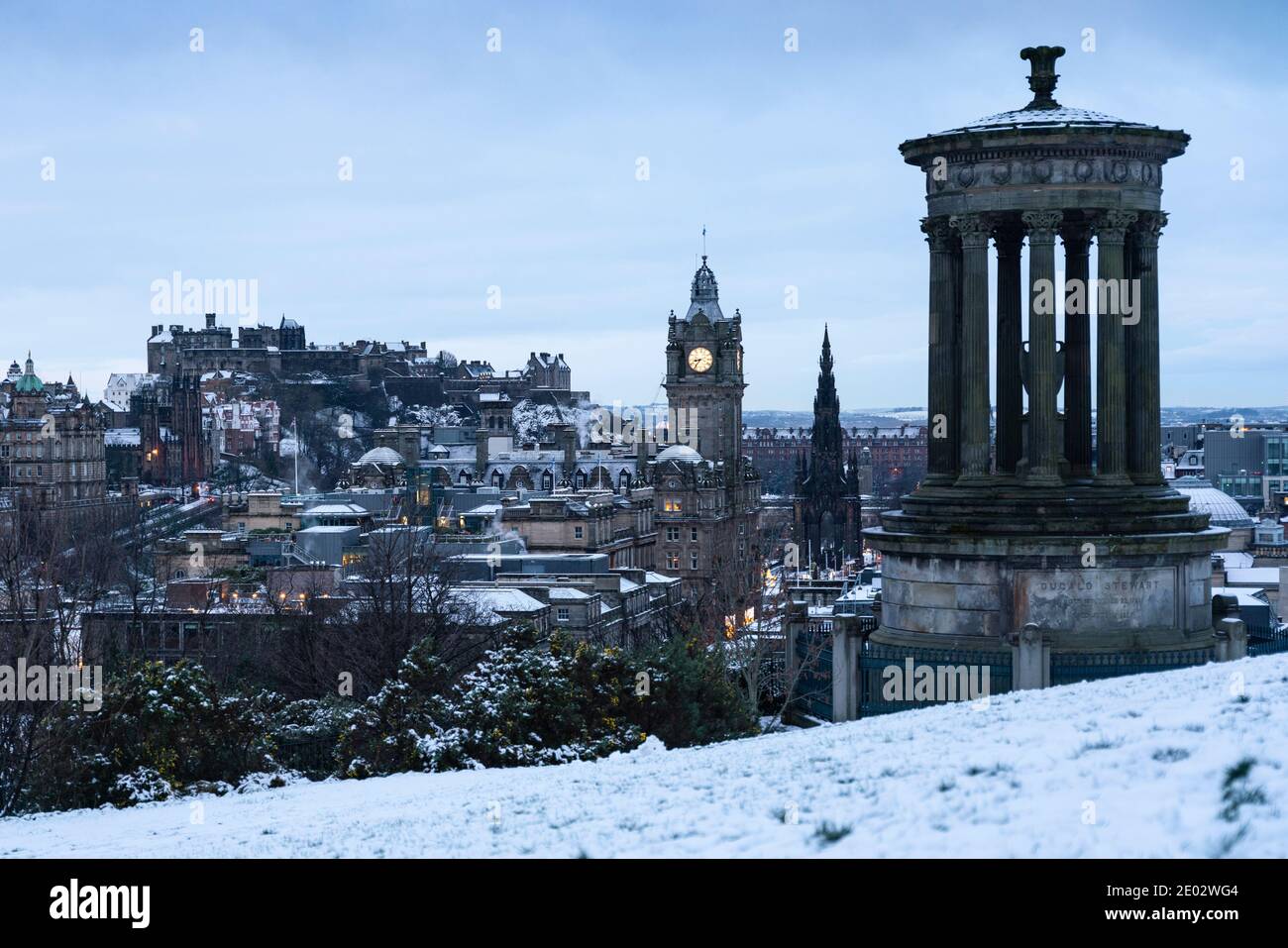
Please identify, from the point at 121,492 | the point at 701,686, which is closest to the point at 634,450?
the point at 121,492

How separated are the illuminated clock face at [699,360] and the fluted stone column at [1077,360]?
130905 mm

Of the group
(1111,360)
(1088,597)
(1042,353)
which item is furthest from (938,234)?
(1088,597)

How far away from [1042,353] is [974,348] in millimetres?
963

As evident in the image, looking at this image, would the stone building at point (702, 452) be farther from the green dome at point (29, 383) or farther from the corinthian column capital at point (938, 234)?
the corinthian column capital at point (938, 234)

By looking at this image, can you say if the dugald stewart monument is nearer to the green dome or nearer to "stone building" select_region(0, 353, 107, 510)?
"stone building" select_region(0, 353, 107, 510)

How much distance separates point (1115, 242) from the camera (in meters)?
26.0

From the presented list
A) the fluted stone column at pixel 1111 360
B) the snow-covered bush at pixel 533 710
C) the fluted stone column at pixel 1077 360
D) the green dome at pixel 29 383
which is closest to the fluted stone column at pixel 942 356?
the fluted stone column at pixel 1077 360

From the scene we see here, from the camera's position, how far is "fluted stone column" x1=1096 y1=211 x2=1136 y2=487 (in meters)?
26.0

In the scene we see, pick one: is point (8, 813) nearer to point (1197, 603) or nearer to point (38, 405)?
point (1197, 603)

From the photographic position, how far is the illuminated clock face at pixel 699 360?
159 m

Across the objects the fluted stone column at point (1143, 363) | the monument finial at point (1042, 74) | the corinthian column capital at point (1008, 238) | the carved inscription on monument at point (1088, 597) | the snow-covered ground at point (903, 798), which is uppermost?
the monument finial at point (1042, 74)

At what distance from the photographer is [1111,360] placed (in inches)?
1037

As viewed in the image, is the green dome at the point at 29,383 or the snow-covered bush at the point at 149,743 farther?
the green dome at the point at 29,383

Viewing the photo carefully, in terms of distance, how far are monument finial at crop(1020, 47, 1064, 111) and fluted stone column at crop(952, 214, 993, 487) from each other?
293 cm
